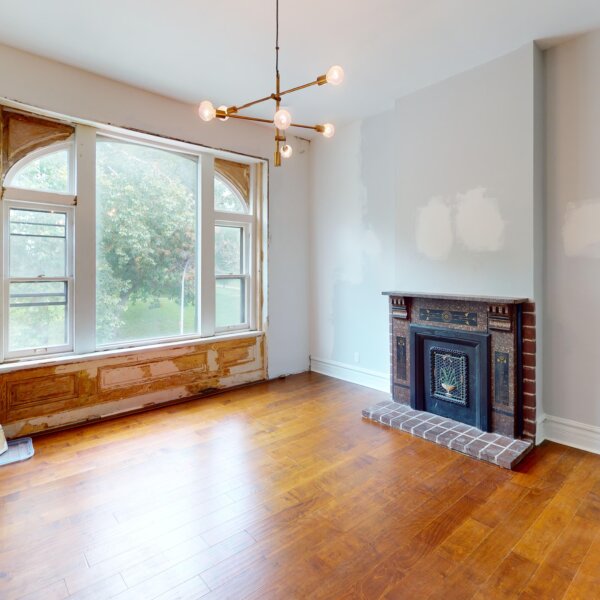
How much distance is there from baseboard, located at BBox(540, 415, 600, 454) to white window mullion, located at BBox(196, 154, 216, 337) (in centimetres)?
343

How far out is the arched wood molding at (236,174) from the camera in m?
4.62

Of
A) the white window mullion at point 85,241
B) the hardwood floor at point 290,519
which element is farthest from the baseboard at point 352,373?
the white window mullion at point 85,241

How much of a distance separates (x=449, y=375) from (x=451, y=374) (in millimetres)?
23

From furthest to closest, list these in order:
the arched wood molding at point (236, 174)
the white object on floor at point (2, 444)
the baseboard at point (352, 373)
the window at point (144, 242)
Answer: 1. the arched wood molding at point (236, 174)
2. the baseboard at point (352, 373)
3. the window at point (144, 242)
4. the white object on floor at point (2, 444)

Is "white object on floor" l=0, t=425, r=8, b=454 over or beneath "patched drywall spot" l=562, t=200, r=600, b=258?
beneath

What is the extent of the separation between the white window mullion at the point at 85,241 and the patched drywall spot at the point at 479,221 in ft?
11.2

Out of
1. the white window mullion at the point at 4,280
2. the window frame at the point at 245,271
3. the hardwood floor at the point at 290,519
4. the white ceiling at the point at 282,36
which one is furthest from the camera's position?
the window frame at the point at 245,271

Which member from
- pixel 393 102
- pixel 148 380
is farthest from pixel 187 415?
pixel 393 102

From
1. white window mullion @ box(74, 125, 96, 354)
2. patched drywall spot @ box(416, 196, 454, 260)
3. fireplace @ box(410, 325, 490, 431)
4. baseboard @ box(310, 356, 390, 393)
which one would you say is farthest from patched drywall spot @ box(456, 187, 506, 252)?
white window mullion @ box(74, 125, 96, 354)

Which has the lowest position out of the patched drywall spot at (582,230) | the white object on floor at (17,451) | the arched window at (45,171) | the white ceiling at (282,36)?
the white object on floor at (17,451)

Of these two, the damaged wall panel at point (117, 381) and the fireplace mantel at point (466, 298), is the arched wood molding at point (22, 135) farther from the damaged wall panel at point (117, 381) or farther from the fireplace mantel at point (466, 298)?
the fireplace mantel at point (466, 298)

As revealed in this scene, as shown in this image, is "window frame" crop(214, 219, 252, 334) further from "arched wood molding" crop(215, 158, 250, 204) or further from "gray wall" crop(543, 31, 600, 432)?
→ "gray wall" crop(543, 31, 600, 432)

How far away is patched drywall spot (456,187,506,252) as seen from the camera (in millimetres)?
3289

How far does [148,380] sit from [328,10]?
3.59 m
